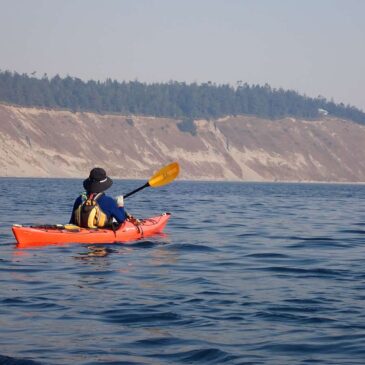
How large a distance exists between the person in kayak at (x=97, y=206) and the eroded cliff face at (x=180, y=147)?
107985 mm

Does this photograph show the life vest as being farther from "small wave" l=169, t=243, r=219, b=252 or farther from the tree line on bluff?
the tree line on bluff

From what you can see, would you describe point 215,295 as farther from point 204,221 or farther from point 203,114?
point 203,114

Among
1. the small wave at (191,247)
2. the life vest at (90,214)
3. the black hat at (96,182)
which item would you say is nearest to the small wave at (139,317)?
the small wave at (191,247)

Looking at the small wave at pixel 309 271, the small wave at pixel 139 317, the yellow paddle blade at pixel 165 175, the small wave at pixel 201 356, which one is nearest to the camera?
the small wave at pixel 201 356

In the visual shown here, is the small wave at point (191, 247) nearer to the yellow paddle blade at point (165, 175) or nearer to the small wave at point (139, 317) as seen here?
the yellow paddle blade at point (165, 175)

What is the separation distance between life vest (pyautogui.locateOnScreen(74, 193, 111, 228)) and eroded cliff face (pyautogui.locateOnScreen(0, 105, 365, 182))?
108057mm

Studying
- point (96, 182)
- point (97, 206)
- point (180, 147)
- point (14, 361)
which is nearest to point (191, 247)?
point (97, 206)

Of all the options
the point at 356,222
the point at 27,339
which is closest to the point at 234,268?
the point at 27,339

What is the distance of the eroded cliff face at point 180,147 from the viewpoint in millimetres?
138850

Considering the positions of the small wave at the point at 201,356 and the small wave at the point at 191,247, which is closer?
the small wave at the point at 201,356

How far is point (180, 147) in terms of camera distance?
163m

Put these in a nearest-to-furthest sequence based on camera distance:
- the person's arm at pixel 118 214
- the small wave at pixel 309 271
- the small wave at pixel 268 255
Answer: the small wave at pixel 309 271 → the small wave at pixel 268 255 → the person's arm at pixel 118 214

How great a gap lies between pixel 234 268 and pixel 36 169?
385 ft

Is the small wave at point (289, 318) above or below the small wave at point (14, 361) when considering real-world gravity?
below
